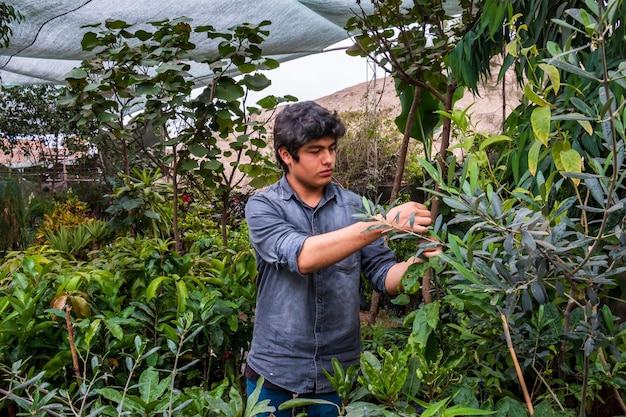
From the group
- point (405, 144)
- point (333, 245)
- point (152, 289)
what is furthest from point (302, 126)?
point (405, 144)

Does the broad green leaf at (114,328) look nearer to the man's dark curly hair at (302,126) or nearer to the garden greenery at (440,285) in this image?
the garden greenery at (440,285)

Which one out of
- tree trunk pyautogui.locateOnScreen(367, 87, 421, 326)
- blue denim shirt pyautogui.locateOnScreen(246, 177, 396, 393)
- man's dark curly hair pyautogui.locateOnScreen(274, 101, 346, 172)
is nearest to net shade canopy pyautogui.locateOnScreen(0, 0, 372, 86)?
tree trunk pyautogui.locateOnScreen(367, 87, 421, 326)

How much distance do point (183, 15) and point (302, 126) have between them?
3.42 meters

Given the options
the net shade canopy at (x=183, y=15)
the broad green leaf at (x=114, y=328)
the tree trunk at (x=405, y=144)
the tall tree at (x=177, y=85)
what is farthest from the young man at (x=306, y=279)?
the net shade canopy at (x=183, y=15)

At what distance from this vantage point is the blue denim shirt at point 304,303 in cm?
161

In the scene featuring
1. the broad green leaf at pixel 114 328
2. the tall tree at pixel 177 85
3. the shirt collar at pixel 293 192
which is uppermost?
the tall tree at pixel 177 85

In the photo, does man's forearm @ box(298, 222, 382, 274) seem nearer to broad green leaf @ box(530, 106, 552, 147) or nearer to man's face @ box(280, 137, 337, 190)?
man's face @ box(280, 137, 337, 190)

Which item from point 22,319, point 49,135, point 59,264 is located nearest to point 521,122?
point 22,319

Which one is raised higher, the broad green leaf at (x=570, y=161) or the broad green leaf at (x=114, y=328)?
the broad green leaf at (x=570, y=161)

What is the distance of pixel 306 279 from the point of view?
5.34ft

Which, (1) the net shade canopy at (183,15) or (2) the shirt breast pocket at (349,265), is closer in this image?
(2) the shirt breast pocket at (349,265)

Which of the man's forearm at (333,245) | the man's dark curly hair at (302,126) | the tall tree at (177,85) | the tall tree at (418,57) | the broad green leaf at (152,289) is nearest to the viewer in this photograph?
the man's forearm at (333,245)

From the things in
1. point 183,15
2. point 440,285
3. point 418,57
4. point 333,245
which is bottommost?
point 440,285

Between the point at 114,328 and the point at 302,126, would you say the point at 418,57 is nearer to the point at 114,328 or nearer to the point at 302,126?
the point at 302,126
